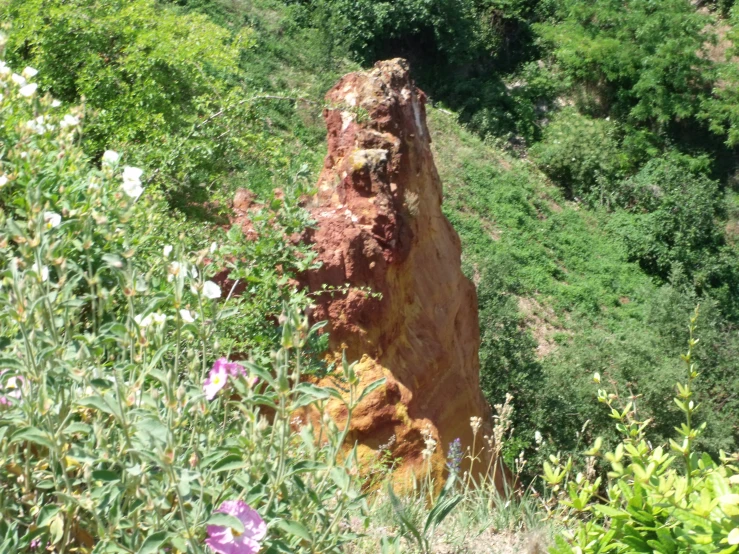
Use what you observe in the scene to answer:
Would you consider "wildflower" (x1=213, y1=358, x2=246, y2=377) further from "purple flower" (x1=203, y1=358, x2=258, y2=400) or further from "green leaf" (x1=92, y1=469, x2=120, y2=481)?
"green leaf" (x1=92, y1=469, x2=120, y2=481)

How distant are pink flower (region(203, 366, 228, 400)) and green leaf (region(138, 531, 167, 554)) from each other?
35 cm

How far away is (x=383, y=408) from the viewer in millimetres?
5047

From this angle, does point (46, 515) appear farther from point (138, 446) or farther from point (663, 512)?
point (663, 512)

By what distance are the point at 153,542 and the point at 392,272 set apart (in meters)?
4.03

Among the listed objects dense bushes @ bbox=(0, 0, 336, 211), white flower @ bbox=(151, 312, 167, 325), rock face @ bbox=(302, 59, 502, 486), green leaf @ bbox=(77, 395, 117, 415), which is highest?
white flower @ bbox=(151, 312, 167, 325)

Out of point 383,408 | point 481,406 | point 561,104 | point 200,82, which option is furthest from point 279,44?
point 383,408

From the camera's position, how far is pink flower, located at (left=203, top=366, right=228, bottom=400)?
1741 mm

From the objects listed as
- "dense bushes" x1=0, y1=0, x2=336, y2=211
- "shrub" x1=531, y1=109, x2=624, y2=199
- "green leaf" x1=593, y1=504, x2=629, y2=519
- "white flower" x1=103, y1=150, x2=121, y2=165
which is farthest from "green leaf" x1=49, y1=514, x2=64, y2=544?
"shrub" x1=531, y1=109, x2=624, y2=199

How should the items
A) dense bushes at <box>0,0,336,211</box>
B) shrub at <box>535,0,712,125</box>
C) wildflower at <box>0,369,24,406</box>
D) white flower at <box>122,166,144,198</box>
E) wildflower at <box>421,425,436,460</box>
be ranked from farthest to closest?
shrub at <box>535,0,712,125</box> → dense bushes at <box>0,0,336,211</box> → wildflower at <box>421,425,436,460</box> → white flower at <box>122,166,144,198</box> → wildflower at <box>0,369,24,406</box>

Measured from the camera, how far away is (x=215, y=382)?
177 cm

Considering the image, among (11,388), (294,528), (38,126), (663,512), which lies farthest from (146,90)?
(663,512)

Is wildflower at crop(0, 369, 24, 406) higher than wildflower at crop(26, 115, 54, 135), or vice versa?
wildflower at crop(26, 115, 54, 135)

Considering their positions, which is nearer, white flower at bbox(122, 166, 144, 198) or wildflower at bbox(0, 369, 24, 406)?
wildflower at bbox(0, 369, 24, 406)

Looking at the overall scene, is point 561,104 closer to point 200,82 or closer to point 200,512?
point 200,82
